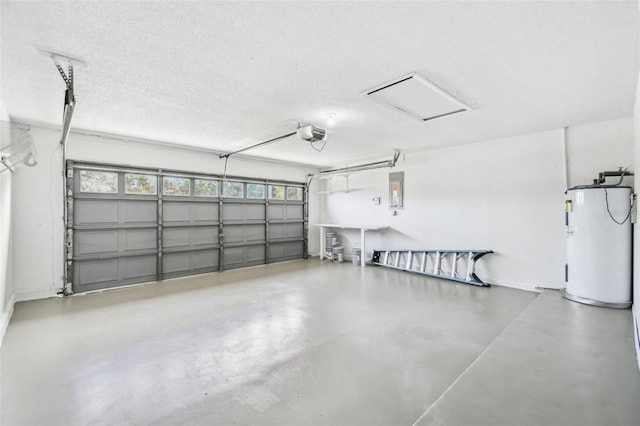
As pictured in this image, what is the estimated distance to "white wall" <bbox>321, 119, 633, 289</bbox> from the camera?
14.1ft

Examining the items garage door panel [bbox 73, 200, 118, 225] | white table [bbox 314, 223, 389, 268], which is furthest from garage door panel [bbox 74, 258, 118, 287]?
white table [bbox 314, 223, 389, 268]

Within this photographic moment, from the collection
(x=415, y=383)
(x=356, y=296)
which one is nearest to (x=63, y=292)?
(x=356, y=296)

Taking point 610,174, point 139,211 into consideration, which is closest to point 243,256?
point 139,211

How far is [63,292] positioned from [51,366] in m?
2.68

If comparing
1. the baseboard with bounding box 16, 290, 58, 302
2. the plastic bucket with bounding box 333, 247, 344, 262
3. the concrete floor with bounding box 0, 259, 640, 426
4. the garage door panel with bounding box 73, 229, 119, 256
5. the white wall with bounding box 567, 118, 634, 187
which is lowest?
the concrete floor with bounding box 0, 259, 640, 426

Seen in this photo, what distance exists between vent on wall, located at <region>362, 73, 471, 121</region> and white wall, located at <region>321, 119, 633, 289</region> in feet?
6.55

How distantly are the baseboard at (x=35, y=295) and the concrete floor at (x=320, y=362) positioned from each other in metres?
0.21

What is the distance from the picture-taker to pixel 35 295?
429cm

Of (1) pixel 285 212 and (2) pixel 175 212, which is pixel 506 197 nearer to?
(1) pixel 285 212

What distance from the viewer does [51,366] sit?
7.97 ft

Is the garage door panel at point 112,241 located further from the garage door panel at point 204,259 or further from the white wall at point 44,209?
the garage door panel at point 204,259

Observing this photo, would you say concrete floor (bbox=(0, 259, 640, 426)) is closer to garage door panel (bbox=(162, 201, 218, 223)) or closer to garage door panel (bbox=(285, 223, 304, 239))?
garage door panel (bbox=(162, 201, 218, 223))

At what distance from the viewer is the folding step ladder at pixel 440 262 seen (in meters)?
5.16

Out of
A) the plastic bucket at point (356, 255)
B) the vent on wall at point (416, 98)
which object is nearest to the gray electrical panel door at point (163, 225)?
the plastic bucket at point (356, 255)
